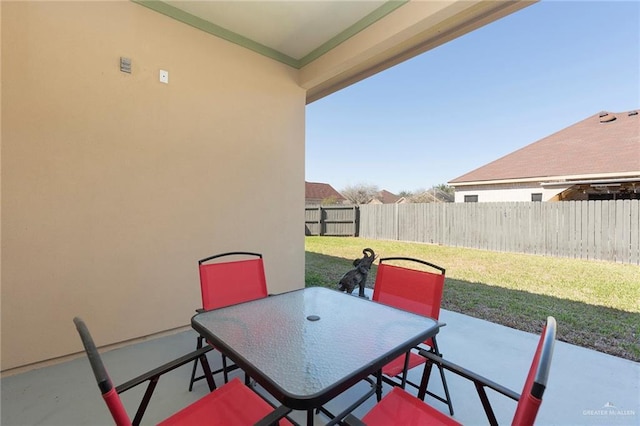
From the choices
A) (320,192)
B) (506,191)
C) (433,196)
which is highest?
(320,192)

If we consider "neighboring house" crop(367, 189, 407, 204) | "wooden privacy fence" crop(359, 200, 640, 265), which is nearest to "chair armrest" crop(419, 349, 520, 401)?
"wooden privacy fence" crop(359, 200, 640, 265)

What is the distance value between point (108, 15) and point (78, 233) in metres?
1.96

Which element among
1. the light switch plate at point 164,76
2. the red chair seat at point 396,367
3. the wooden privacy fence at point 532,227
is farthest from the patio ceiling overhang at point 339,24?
the wooden privacy fence at point 532,227

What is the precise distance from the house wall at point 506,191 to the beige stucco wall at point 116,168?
8.61 meters

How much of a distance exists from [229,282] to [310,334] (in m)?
0.91

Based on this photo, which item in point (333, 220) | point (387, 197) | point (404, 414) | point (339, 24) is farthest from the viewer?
point (387, 197)

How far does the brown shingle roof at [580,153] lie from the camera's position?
705 cm

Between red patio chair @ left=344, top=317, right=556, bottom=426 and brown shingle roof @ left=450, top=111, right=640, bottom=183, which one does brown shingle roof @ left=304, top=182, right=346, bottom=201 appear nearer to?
brown shingle roof @ left=450, top=111, right=640, bottom=183

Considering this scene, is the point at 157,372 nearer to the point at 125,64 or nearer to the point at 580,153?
the point at 125,64

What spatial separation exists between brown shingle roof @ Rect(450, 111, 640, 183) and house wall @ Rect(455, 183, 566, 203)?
Result: 327 millimetres

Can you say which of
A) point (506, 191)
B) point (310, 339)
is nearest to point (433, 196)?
point (506, 191)

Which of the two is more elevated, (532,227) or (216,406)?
(532,227)

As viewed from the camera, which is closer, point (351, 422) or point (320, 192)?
point (351, 422)

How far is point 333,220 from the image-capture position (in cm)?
1062
